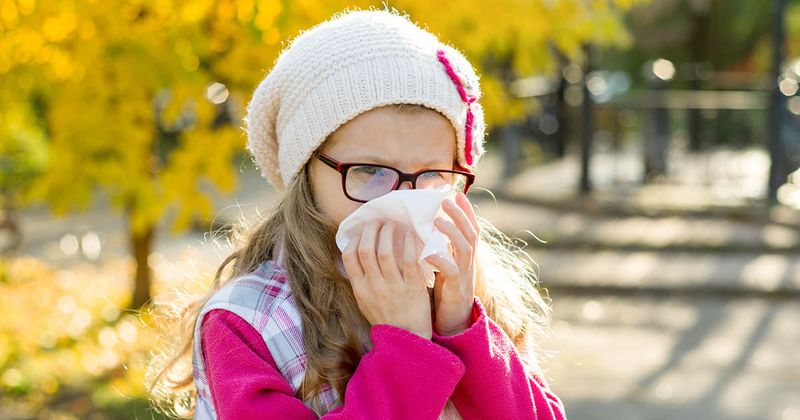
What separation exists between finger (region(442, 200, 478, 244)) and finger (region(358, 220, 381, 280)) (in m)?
0.13

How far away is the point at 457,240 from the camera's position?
1765mm

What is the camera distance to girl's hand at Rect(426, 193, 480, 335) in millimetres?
1755

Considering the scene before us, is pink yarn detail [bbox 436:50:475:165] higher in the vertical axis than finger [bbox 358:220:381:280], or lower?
higher

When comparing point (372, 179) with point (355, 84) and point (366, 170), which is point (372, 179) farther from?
point (355, 84)

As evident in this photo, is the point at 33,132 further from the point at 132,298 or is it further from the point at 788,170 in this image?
the point at 788,170

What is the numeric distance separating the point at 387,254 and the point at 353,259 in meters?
0.06

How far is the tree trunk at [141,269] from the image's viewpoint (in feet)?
21.5

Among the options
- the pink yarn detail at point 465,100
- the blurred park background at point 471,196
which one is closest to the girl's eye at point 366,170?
the pink yarn detail at point 465,100

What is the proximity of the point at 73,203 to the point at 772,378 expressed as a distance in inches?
162

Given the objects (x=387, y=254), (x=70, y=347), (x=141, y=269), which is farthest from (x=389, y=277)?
(x=141, y=269)

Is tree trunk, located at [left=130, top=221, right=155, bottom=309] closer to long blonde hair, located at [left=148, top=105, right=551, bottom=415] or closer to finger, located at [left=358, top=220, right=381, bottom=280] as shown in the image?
long blonde hair, located at [left=148, top=105, right=551, bottom=415]

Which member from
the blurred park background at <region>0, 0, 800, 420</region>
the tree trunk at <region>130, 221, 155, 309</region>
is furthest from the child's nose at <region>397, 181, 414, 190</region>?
the tree trunk at <region>130, 221, 155, 309</region>

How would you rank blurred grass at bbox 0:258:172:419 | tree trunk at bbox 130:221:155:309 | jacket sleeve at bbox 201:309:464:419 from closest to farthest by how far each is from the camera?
1. jacket sleeve at bbox 201:309:464:419
2. blurred grass at bbox 0:258:172:419
3. tree trunk at bbox 130:221:155:309

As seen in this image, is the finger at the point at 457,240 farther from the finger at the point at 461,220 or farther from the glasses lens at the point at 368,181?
the glasses lens at the point at 368,181
